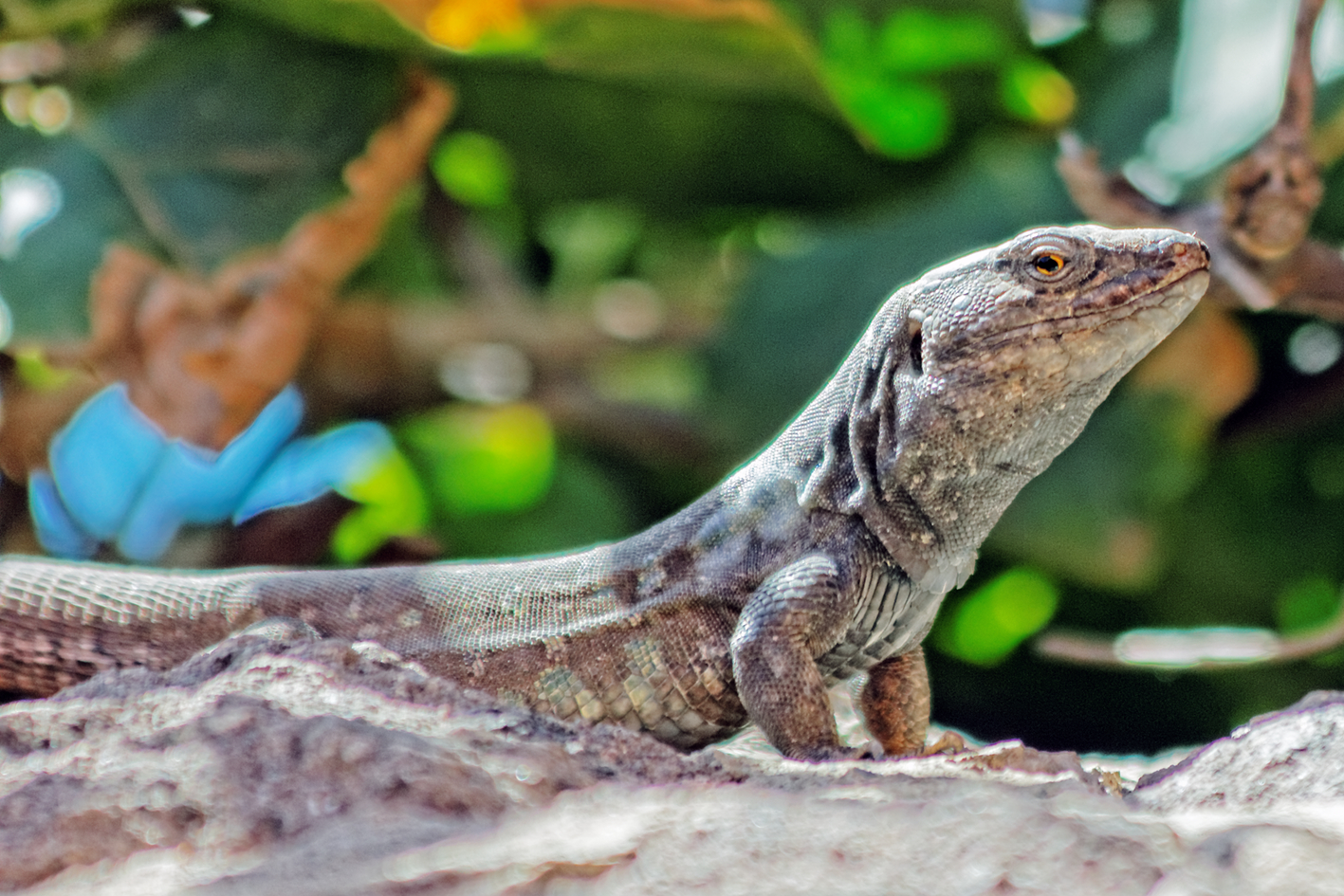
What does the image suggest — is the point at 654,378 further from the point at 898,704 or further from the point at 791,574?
the point at 791,574

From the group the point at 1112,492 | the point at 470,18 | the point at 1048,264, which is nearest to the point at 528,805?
the point at 1048,264

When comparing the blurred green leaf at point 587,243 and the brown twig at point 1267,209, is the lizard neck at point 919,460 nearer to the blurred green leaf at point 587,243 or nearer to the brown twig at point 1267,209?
the brown twig at point 1267,209

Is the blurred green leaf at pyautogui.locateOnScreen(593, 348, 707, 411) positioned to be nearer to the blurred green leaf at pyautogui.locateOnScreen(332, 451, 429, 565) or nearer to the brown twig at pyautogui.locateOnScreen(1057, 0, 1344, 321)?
the blurred green leaf at pyautogui.locateOnScreen(332, 451, 429, 565)

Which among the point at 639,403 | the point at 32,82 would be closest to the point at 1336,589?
the point at 639,403

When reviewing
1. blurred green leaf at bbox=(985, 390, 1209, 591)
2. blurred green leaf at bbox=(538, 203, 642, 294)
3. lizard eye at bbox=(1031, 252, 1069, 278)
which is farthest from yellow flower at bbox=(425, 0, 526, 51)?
lizard eye at bbox=(1031, 252, 1069, 278)

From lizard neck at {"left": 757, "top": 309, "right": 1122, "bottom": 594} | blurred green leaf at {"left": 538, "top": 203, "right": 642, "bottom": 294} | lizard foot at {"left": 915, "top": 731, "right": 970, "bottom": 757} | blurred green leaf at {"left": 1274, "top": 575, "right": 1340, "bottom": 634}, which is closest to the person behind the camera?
lizard neck at {"left": 757, "top": 309, "right": 1122, "bottom": 594}

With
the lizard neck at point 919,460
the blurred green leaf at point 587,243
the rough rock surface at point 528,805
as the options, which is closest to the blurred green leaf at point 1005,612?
the blurred green leaf at point 587,243

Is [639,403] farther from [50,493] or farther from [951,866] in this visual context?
[951,866]
